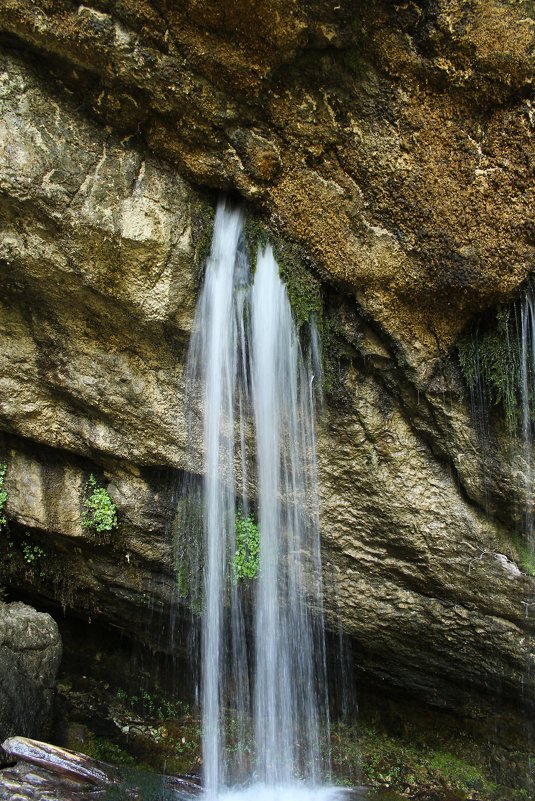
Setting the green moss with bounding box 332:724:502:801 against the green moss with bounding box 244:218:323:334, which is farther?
the green moss with bounding box 332:724:502:801

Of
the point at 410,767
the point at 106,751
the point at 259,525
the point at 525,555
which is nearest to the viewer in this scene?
the point at 525,555

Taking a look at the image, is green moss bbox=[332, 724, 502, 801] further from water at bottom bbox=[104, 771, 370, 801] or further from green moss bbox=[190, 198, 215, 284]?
green moss bbox=[190, 198, 215, 284]

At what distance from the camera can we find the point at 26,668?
16.1ft

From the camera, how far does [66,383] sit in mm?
4770

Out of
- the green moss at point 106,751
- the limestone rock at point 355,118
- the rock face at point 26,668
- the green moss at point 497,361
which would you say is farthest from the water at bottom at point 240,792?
the limestone rock at point 355,118

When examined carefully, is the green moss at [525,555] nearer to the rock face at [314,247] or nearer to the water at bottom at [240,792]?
the rock face at [314,247]

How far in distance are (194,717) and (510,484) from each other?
383 centimetres

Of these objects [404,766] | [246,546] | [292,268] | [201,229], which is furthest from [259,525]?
[404,766]

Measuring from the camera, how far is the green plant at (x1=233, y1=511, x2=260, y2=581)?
5.06 meters

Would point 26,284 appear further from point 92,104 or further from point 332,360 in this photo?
point 332,360

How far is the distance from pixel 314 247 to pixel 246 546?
94.4 inches

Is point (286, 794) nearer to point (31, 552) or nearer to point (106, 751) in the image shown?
point (106, 751)

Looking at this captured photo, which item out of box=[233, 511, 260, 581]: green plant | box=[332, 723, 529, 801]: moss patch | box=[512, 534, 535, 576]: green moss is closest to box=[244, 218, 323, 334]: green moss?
box=[233, 511, 260, 581]: green plant

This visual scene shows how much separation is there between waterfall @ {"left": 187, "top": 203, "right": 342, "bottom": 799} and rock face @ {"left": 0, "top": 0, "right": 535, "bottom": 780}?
0.18m
